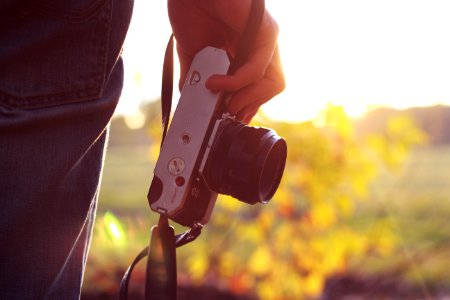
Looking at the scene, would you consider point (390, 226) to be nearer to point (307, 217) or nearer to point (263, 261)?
point (307, 217)

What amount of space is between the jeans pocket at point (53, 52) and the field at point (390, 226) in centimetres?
157

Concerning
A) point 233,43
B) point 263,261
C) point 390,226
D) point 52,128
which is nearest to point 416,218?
point 390,226

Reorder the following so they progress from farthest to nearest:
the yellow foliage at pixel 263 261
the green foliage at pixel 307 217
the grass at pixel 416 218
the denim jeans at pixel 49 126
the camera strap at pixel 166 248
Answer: the grass at pixel 416 218
the yellow foliage at pixel 263 261
the green foliage at pixel 307 217
the camera strap at pixel 166 248
the denim jeans at pixel 49 126

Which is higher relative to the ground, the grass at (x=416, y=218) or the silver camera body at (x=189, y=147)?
the silver camera body at (x=189, y=147)

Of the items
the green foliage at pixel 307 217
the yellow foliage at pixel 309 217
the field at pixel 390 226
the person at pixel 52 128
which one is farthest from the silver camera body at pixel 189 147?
the yellow foliage at pixel 309 217

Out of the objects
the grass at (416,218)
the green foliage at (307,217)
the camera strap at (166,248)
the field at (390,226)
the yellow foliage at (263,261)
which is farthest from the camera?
the grass at (416,218)

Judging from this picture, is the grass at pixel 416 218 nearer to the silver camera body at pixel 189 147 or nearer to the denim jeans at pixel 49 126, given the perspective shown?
the silver camera body at pixel 189 147

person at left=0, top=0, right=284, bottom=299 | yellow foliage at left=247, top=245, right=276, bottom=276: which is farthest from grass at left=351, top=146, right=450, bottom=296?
person at left=0, top=0, right=284, bottom=299

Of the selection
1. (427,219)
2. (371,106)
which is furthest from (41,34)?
(427,219)

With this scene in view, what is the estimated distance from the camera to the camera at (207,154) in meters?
0.96

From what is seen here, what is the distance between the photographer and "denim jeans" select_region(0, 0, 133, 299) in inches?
28.5

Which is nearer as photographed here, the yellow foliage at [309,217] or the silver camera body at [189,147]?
the silver camera body at [189,147]

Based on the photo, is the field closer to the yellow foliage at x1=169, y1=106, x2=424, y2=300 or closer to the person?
the yellow foliage at x1=169, y1=106, x2=424, y2=300

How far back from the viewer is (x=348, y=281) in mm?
4625
